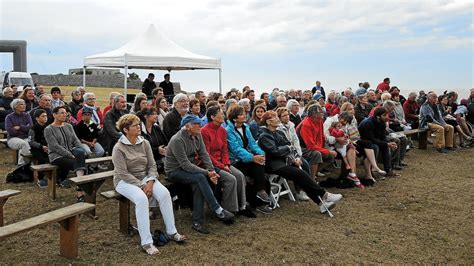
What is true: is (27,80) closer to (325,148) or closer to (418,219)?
(325,148)

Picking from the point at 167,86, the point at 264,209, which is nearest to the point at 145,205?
the point at 264,209

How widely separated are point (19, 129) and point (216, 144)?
11.4 feet

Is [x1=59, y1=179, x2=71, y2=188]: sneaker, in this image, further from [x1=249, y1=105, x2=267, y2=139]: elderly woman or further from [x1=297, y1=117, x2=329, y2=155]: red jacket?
[x1=297, y1=117, x2=329, y2=155]: red jacket

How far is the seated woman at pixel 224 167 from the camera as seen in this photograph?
457cm

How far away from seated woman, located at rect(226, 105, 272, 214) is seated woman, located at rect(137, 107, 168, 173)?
963 millimetres

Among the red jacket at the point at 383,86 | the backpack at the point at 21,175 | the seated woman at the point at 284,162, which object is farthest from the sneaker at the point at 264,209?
the red jacket at the point at 383,86

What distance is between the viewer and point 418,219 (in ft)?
16.0

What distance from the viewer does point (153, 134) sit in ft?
18.0

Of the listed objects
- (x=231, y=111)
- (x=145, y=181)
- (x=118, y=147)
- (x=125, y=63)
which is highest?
(x=125, y=63)

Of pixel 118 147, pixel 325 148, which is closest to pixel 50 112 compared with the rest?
pixel 118 147

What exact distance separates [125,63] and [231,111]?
7.06 m

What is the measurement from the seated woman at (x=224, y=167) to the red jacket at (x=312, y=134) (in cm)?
142

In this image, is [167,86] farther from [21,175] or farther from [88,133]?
[21,175]

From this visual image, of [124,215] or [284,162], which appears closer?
[124,215]
